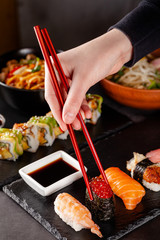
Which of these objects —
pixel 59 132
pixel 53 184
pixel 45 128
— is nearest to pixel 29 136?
pixel 45 128

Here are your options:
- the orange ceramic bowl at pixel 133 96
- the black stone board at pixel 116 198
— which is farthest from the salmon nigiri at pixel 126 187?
the orange ceramic bowl at pixel 133 96

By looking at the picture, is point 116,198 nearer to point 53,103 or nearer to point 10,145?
point 53,103

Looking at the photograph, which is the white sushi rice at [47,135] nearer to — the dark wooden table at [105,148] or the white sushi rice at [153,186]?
the dark wooden table at [105,148]

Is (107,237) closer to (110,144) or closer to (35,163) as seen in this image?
(35,163)

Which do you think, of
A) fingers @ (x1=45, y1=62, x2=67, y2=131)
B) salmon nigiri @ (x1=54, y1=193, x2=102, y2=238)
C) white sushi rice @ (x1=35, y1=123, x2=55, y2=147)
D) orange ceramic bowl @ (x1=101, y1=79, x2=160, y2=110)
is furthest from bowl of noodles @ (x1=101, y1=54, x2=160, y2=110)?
salmon nigiri @ (x1=54, y1=193, x2=102, y2=238)

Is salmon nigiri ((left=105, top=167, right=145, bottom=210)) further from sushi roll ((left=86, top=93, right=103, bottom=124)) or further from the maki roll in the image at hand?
sushi roll ((left=86, top=93, right=103, bottom=124))

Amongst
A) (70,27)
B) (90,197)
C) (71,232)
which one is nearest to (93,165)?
(90,197)
